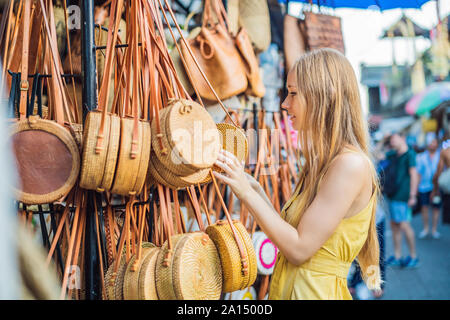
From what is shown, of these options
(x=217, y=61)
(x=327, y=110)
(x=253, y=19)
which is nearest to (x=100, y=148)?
(x=327, y=110)

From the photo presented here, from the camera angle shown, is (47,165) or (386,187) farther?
(386,187)

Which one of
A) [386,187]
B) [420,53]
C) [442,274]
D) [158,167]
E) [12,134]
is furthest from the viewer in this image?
[420,53]

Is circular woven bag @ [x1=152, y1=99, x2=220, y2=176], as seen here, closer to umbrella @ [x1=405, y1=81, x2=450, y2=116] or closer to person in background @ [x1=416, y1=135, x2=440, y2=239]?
person in background @ [x1=416, y1=135, x2=440, y2=239]

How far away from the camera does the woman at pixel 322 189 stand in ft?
3.48

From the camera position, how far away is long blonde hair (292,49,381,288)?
1130mm

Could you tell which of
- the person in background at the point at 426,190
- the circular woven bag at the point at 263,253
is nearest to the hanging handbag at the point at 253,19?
the circular woven bag at the point at 263,253

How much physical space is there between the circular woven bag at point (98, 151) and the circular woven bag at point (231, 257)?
1.17ft

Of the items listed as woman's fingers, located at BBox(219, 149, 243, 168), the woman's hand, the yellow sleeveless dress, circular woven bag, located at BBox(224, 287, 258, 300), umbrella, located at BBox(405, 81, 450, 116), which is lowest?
circular woven bag, located at BBox(224, 287, 258, 300)

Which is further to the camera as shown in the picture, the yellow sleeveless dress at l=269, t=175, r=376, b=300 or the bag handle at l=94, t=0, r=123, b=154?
the yellow sleeveless dress at l=269, t=175, r=376, b=300

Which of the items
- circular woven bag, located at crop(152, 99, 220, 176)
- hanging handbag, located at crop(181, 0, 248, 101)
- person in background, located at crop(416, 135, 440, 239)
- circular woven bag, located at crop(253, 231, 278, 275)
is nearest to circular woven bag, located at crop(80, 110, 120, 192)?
circular woven bag, located at crop(152, 99, 220, 176)

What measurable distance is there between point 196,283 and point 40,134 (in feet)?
1.74

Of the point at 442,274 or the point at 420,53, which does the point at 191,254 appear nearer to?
the point at 442,274
